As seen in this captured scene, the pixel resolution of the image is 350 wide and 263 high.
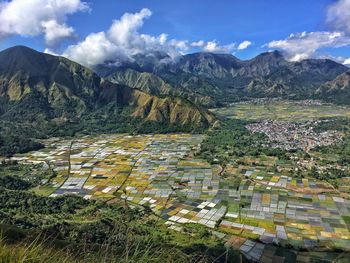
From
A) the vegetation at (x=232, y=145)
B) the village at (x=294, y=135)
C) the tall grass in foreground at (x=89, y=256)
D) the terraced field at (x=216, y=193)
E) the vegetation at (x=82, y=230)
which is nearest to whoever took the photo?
the tall grass in foreground at (x=89, y=256)

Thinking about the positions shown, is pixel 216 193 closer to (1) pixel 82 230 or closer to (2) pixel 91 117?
(1) pixel 82 230

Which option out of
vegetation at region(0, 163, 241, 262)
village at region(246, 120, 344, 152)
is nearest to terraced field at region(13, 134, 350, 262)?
vegetation at region(0, 163, 241, 262)

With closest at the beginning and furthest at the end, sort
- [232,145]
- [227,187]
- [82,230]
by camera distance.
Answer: [82,230] < [227,187] < [232,145]

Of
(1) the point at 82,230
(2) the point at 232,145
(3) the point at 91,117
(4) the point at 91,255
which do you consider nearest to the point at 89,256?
(4) the point at 91,255

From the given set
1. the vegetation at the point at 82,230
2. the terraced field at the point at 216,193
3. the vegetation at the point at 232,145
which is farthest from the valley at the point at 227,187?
the vegetation at the point at 82,230

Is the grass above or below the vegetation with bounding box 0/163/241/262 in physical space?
above

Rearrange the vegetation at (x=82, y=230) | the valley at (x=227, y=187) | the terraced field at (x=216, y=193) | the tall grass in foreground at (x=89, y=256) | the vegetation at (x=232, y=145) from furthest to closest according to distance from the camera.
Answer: the vegetation at (x=232, y=145), the terraced field at (x=216, y=193), the valley at (x=227, y=187), the vegetation at (x=82, y=230), the tall grass in foreground at (x=89, y=256)

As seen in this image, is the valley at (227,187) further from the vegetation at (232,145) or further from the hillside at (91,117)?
the hillside at (91,117)

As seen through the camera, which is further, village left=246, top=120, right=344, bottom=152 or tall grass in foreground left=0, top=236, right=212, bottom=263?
village left=246, top=120, right=344, bottom=152

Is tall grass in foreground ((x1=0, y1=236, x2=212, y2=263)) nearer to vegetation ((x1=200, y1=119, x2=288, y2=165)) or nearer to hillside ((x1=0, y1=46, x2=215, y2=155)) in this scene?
vegetation ((x1=200, y1=119, x2=288, y2=165))
